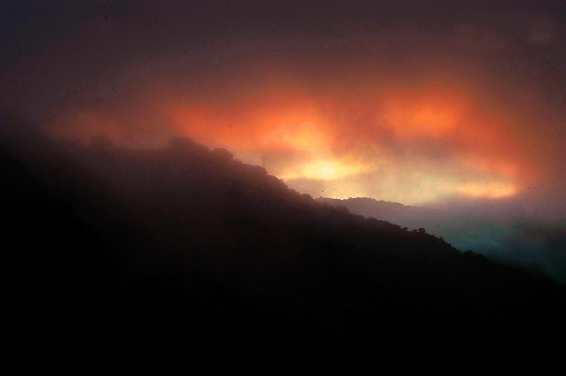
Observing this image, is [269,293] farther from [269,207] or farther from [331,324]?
[269,207]

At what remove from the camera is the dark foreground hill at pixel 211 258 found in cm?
5403

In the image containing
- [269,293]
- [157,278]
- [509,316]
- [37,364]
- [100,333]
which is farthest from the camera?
[509,316]

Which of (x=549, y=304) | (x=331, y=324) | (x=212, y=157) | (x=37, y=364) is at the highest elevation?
(x=212, y=157)

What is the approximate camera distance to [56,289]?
50875 millimetres

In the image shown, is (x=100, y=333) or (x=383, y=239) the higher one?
(x=383, y=239)

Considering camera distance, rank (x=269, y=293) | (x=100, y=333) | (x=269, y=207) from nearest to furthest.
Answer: (x=100, y=333)
(x=269, y=293)
(x=269, y=207)

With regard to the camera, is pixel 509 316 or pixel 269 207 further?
pixel 269 207

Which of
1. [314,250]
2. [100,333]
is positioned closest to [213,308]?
[100,333]

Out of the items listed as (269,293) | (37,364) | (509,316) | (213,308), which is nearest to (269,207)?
(269,293)

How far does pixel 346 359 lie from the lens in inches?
2160

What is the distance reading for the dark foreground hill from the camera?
5403cm

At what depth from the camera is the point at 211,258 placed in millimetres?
68625

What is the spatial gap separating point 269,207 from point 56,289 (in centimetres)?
4612

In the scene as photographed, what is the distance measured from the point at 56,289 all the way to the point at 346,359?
3186 centimetres
